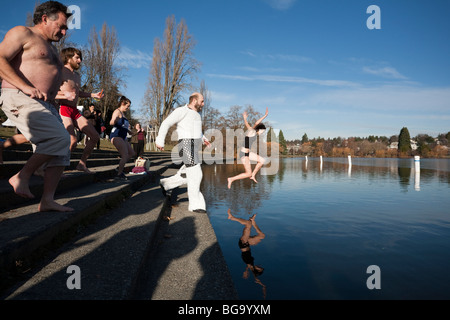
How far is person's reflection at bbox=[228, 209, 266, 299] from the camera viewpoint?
2.40 meters

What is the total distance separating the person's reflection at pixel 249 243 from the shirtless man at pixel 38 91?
1871 mm

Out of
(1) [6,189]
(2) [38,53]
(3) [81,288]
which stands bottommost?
(3) [81,288]

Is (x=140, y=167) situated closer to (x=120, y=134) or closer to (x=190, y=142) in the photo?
(x=120, y=134)

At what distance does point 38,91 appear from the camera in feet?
8.31

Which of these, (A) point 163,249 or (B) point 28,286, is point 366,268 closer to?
(A) point 163,249

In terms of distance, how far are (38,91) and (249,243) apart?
2659mm

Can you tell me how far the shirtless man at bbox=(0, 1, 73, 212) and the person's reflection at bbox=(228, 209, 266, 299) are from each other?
187 centimetres

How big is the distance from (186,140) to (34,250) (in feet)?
9.04

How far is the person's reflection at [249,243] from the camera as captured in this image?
240 cm

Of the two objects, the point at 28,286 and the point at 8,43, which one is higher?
the point at 8,43

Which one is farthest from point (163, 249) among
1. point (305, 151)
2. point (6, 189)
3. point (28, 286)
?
point (305, 151)

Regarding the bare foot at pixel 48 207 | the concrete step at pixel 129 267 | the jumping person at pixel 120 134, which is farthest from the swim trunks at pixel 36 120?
the jumping person at pixel 120 134

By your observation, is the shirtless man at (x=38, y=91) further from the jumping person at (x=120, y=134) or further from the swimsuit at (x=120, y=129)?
the swimsuit at (x=120, y=129)

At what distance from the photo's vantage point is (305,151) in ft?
405
